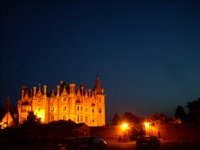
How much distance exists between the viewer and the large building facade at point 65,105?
9756 centimetres

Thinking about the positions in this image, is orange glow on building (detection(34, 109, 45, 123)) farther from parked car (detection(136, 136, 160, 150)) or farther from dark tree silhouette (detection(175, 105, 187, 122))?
parked car (detection(136, 136, 160, 150))

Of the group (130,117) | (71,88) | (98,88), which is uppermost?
(98,88)

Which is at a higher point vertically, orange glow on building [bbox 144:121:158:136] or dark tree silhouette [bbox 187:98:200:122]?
dark tree silhouette [bbox 187:98:200:122]

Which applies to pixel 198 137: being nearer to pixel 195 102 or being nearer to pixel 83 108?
pixel 195 102

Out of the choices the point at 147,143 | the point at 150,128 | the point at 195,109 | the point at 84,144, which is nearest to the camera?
the point at 84,144

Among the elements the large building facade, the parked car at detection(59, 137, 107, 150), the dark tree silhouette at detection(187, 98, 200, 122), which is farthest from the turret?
the parked car at detection(59, 137, 107, 150)

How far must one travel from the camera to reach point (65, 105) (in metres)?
97.9

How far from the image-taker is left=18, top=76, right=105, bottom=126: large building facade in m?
97.6

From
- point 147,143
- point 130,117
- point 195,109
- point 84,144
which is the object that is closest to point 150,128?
point 195,109

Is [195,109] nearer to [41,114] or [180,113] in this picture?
[180,113]

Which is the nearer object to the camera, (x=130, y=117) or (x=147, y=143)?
(x=147, y=143)

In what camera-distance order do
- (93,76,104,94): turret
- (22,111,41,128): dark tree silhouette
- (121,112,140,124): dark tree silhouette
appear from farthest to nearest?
(121,112,140,124): dark tree silhouette, (93,76,104,94): turret, (22,111,41,128): dark tree silhouette

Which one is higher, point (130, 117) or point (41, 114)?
point (41, 114)

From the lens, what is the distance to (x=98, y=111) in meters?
102
